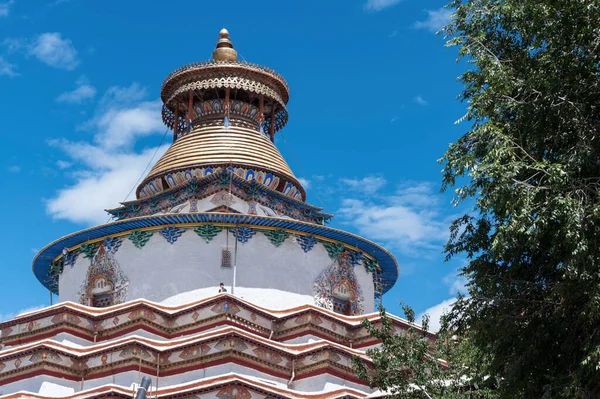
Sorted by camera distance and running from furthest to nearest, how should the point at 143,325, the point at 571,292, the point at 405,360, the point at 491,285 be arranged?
the point at 143,325 < the point at 405,360 < the point at 491,285 < the point at 571,292

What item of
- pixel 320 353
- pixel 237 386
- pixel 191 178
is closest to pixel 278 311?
pixel 320 353

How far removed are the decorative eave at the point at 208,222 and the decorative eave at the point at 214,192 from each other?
276cm

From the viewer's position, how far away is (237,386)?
806 inches

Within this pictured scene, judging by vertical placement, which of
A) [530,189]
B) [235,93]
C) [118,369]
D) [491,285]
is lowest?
[491,285]

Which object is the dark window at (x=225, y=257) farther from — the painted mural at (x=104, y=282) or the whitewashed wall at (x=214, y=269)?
the painted mural at (x=104, y=282)

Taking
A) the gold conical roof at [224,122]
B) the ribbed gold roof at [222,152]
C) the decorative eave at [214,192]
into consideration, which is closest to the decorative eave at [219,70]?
the gold conical roof at [224,122]

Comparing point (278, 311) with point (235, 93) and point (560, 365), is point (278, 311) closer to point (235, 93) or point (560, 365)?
point (235, 93)

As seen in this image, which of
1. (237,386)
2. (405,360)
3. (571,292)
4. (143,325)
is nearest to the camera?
(571,292)

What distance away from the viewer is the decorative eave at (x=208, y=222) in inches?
1028

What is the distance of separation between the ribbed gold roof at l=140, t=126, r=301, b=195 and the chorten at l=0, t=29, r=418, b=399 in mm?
59

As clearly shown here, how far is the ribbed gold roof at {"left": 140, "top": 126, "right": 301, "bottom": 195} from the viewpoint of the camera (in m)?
30.4

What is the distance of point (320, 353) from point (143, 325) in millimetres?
5134

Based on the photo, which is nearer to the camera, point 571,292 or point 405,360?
point 571,292

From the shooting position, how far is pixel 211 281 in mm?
25703
